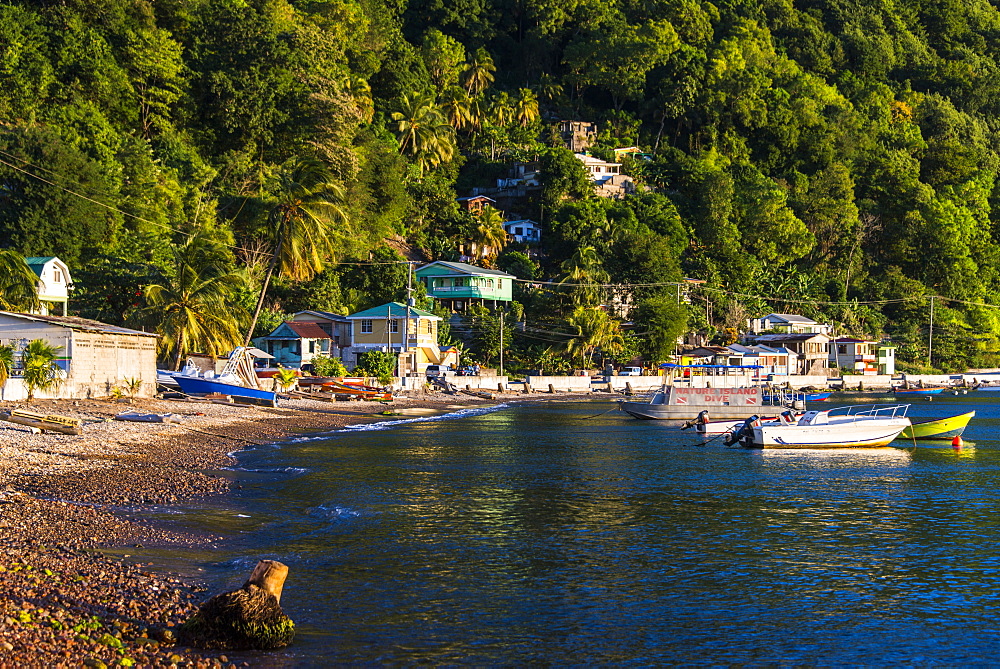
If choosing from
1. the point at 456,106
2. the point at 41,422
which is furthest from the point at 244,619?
the point at 456,106

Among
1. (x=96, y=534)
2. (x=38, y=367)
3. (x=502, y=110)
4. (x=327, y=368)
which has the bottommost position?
(x=96, y=534)

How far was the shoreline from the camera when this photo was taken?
10703 mm

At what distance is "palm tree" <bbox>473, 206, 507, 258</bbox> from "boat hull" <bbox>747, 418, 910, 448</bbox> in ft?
226

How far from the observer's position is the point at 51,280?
2307 inches

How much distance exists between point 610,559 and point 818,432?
963 inches

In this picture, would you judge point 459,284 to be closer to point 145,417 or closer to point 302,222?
point 302,222

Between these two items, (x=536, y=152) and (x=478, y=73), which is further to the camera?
(x=478, y=73)

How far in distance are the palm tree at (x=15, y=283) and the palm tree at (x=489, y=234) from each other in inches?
2417

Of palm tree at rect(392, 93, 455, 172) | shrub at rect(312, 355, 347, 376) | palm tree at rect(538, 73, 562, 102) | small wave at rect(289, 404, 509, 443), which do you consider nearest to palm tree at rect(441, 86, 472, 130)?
palm tree at rect(392, 93, 455, 172)

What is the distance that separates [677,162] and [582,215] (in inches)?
1115

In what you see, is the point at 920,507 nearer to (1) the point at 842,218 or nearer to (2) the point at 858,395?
(2) the point at 858,395

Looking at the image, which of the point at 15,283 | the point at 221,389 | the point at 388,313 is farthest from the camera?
the point at 388,313

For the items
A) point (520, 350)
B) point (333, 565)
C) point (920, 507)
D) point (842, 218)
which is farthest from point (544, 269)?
point (333, 565)

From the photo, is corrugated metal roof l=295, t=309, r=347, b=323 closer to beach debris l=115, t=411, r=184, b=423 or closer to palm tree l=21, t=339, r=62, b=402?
palm tree l=21, t=339, r=62, b=402
